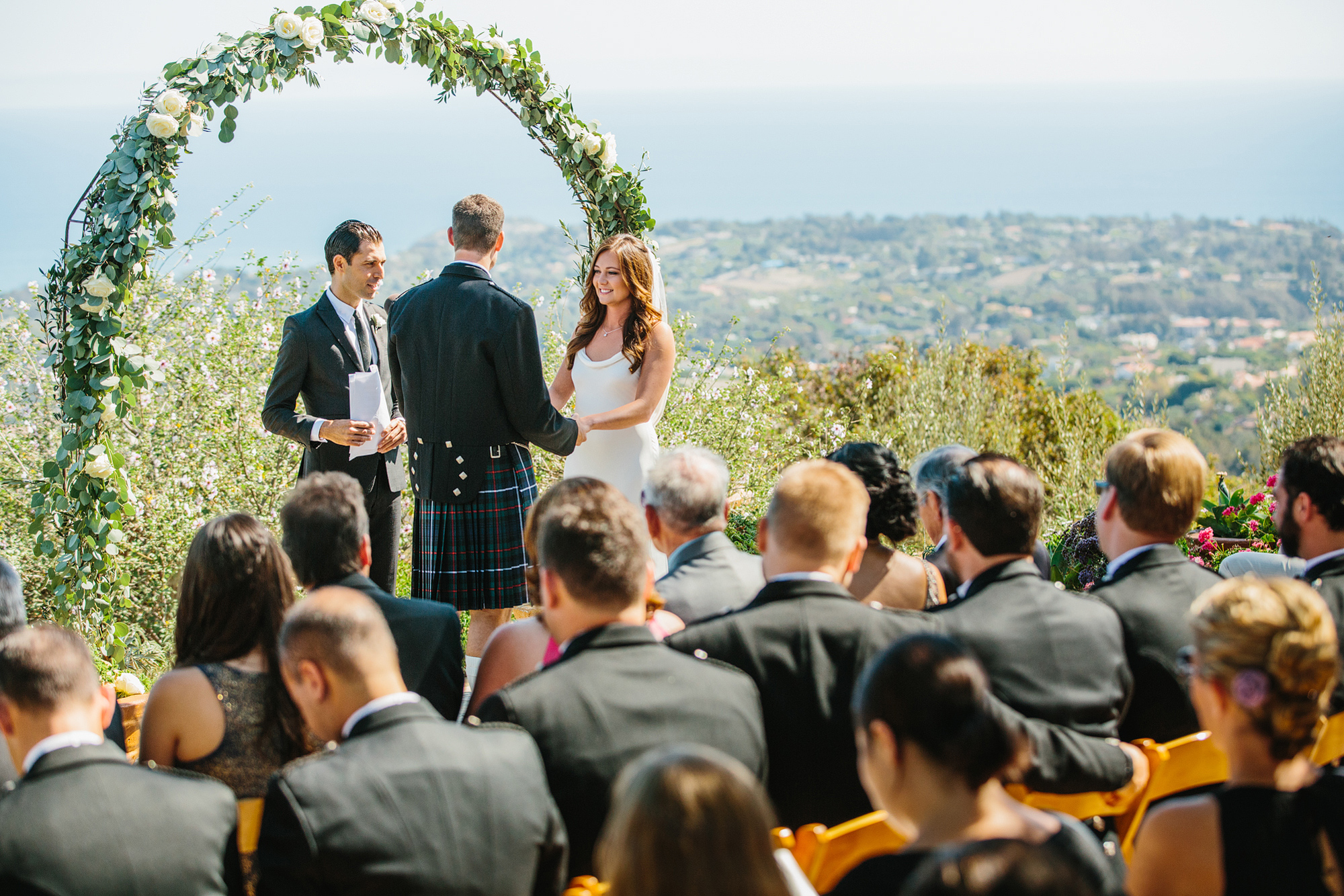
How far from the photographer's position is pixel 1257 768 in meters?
1.56

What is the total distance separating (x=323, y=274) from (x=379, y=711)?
17.8 ft

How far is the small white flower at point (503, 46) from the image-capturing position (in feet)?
13.9

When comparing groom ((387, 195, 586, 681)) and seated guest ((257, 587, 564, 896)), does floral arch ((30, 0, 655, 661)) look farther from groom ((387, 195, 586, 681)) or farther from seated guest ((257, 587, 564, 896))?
seated guest ((257, 587, 564, 896))

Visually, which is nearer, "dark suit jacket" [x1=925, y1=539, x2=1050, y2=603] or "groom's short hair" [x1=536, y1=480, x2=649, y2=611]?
"groom's short hair" [x1=536, y1=480, x2=649, y2=611]

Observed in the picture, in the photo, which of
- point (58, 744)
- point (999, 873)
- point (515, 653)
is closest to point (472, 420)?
point (515, 653)

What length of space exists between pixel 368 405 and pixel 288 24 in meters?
1.42

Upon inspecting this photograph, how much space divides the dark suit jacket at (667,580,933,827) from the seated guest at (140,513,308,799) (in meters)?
0.80

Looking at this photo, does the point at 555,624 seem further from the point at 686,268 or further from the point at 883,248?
the point at 883,248

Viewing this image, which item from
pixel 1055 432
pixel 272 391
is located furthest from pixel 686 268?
pixel 272 391

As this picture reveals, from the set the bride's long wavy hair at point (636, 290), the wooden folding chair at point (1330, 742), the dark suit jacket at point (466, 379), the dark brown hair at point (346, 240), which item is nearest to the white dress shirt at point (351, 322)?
the dark brown hair at point (346, 240)

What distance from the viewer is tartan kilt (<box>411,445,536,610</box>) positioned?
3.84m

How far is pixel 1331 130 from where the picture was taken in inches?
Answer: 5354

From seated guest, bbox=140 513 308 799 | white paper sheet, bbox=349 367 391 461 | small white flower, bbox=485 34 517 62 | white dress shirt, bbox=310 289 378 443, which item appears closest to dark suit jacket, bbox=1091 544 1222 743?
seated guest, bbox=140 513 308 799

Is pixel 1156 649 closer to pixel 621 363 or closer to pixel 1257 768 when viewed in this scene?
pixel 1257 768
